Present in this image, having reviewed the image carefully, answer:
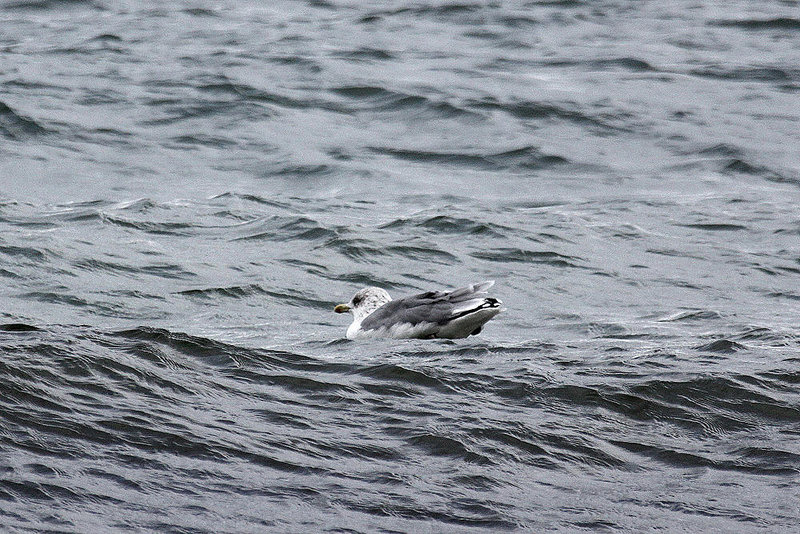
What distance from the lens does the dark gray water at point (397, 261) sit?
5.49m

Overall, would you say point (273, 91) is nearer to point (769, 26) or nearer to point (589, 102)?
point (589, 102)

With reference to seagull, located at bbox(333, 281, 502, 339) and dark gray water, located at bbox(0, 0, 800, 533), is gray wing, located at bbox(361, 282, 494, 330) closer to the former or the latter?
seagull, located at bbox(333, 281, 502, 339)

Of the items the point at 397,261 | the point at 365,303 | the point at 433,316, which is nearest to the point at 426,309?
the point at 433,316

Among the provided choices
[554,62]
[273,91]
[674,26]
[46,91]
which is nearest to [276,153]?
[273,91]

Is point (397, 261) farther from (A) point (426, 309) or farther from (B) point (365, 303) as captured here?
(A) point (426, 309)

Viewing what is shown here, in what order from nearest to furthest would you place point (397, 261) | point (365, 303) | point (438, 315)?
point (438, 315) < point (365, 303) < point (397, 261)

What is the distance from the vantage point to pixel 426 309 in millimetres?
9250

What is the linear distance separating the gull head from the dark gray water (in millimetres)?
277

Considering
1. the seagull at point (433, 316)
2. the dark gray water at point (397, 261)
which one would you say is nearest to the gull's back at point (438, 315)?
the seagull at point (433, 316)

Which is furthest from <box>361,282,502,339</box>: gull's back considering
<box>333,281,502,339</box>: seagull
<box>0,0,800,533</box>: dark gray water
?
<box>0,0,800,533</box>: dark gray water

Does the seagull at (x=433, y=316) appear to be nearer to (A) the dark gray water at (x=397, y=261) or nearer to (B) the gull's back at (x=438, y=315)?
(B) the gull's back at (x=438, y=315)

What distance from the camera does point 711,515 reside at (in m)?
5.22

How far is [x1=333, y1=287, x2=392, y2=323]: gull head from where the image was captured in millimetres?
9711

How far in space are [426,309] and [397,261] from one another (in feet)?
8.28
